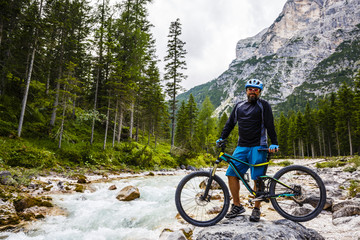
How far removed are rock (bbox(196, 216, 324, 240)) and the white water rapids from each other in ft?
7.15

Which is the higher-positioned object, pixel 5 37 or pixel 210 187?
pixel 5 37

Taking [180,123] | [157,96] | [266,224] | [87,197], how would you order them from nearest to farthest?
[266,224], [87,197], [157,96], [180,123]

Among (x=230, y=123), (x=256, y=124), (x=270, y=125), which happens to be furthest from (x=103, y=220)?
(x=270, y=125)

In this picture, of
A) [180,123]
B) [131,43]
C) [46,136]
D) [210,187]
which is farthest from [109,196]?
[180,123]

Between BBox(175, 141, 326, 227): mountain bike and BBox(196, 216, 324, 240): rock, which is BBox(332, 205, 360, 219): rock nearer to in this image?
BBox(175, 141, 326, 227): mountain bike

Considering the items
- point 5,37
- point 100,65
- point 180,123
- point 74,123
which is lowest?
point 74,123

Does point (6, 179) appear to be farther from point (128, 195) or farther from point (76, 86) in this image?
point (76, 86)

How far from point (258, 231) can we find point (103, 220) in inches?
190

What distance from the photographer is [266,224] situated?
11.4 feet

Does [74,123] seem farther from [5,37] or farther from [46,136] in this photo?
[5,37]

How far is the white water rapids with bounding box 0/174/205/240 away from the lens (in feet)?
16.4

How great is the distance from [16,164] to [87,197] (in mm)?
6152

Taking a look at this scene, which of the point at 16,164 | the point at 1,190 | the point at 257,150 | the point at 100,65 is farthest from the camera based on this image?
the point at 100,65

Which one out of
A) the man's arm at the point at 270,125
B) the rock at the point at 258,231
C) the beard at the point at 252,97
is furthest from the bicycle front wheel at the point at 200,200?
the beard at the point at 252,97
